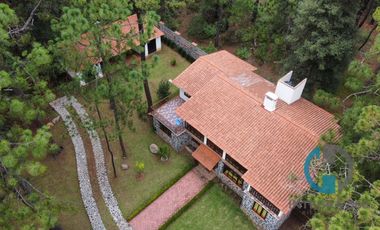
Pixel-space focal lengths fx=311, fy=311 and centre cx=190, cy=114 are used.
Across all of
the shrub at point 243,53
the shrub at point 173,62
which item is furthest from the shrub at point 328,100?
the shrub at point 173,62

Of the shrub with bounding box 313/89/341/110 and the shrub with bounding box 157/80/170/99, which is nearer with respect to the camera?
the shrub with bounding box 313/89/341/110

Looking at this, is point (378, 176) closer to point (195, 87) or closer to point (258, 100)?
point (258, 100)

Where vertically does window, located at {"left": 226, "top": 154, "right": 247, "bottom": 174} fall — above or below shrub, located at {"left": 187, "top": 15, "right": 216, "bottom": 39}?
below

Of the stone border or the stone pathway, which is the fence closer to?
the stone pathway

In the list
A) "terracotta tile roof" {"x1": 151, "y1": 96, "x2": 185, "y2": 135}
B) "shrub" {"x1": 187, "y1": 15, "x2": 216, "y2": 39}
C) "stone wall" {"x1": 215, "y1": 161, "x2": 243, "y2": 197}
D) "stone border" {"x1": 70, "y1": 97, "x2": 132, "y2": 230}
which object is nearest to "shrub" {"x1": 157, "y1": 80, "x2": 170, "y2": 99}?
"terracotta tile roof" {"x1": 151, "y1": 96, "x2": 185, "y2": 135}

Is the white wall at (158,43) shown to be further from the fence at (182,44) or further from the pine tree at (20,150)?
the pine tree at (20,150)

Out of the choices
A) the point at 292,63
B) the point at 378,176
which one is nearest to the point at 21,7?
the point at 292,63
